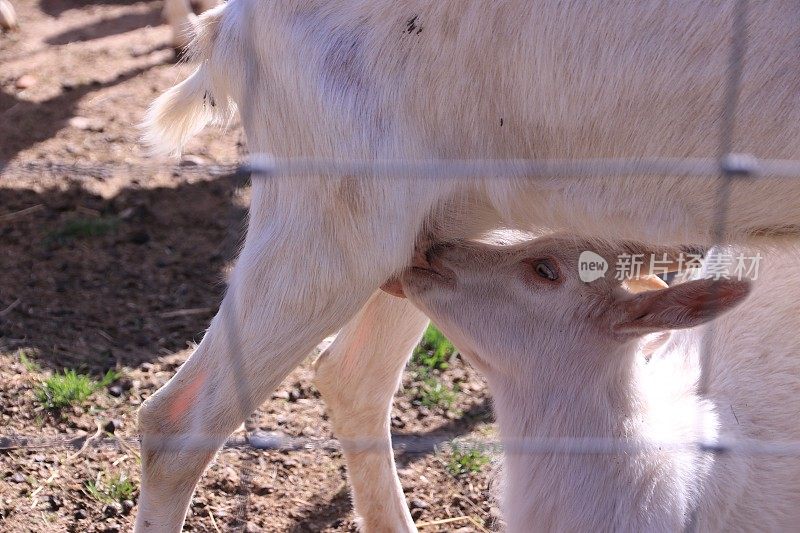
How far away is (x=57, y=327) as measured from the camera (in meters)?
4.19

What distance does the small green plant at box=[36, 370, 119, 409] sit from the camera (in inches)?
144

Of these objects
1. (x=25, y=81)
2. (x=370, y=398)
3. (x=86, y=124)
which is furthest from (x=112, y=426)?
(x=25, y=81)

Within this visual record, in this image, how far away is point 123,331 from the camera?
13.9 ft

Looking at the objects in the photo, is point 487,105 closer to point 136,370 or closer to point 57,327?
point 136,370

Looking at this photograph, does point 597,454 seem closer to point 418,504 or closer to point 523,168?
point 523,168

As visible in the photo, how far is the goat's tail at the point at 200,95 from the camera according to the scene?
2.58m

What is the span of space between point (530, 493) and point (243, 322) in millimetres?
887

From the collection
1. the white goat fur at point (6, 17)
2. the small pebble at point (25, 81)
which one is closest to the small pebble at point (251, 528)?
the small pebble at point (25, 81)

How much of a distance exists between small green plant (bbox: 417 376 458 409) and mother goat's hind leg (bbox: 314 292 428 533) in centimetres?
69

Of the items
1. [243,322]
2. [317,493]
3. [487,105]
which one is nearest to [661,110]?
[487,105]

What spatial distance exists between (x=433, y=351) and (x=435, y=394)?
309mm

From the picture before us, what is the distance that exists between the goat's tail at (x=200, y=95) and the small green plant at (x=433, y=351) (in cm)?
156

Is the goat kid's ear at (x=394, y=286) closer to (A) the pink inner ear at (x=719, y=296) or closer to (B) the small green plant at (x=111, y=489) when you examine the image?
(A) the pink inner ear at (x=719, y=296)

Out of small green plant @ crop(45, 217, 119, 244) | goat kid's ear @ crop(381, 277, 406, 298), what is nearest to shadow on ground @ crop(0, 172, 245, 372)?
small green plant @ crop(45, 217, 119, 244)
